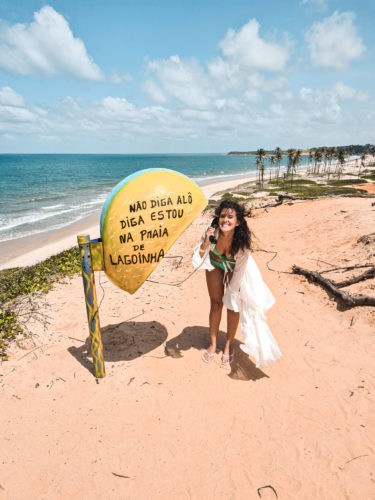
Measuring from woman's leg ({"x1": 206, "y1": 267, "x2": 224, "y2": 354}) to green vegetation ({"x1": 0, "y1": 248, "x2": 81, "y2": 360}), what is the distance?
3275mm

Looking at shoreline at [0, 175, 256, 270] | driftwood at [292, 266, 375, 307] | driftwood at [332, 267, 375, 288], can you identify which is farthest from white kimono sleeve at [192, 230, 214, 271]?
shoreline at [0, 175, 256, 270]

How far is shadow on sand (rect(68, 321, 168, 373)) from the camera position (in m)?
4.54

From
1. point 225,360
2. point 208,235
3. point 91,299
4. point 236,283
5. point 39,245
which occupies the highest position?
point 208,235

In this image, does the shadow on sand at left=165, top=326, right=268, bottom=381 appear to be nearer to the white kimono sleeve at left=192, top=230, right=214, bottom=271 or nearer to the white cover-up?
the white cover-up

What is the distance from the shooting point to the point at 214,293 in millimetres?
4020

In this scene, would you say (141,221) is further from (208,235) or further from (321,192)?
(321,192)

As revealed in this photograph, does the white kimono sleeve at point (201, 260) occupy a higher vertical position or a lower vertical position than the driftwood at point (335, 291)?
higher

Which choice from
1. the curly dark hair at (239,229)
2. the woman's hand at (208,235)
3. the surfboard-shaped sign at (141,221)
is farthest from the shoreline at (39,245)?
the curly dark hair at (239,229)

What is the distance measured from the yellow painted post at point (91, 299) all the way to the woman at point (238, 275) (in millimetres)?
1329

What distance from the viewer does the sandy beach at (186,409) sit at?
9.12 ft

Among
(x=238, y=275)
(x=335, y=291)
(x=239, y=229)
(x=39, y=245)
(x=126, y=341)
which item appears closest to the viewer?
(x=239, y=229)

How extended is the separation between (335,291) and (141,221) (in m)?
4.52

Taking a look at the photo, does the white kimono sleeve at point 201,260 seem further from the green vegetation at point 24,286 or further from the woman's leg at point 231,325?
the green vegetation at point 24,286

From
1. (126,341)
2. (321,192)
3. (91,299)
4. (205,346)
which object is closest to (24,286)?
(126,341)
